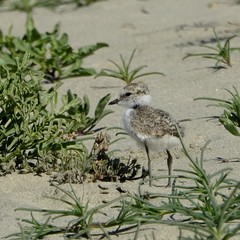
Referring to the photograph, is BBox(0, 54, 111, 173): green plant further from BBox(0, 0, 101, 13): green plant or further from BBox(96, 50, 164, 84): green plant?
BBox(0, 0, 101, 13): green plant

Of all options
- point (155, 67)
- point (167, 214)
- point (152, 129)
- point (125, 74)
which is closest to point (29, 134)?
point (152, 129)

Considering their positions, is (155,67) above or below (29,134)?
below

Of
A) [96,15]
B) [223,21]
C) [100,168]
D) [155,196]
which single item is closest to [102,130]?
[100,168]

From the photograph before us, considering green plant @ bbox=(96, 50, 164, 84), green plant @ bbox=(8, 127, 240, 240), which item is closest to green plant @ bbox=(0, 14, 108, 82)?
green plant @ bbox=(96, 50, 164, 84)

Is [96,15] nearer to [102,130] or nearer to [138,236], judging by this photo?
[102,130]

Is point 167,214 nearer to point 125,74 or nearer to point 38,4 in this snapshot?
point 125,74

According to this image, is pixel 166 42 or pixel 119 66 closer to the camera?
pixel 119 66

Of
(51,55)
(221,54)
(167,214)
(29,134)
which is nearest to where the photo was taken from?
(167,214)

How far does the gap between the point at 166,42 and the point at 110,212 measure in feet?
13.3

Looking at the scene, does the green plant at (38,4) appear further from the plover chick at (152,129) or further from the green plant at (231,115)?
the plover chick at (152,129)

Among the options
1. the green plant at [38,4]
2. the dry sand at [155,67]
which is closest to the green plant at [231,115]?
the dry sand at [155,67]

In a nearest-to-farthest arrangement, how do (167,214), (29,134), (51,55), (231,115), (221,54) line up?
(167,214) < (29,134) < (231,115) < (221,54) < (51,55)

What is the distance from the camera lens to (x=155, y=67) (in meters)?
8.18

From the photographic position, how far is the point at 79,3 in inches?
446
